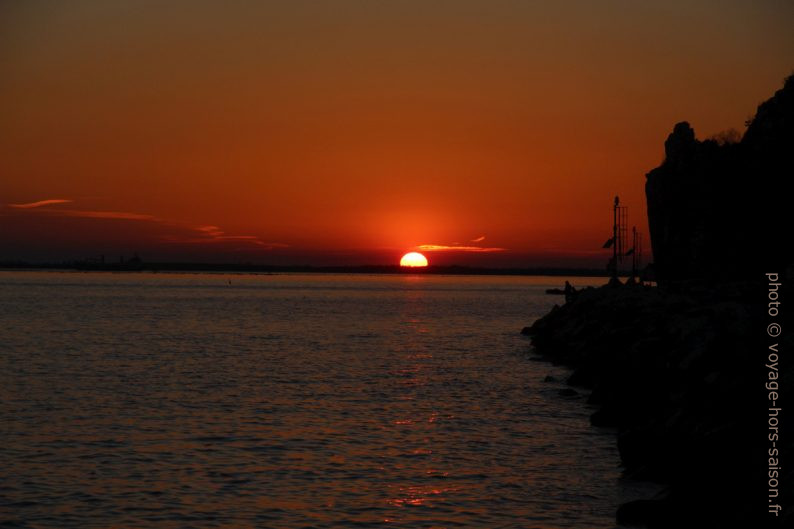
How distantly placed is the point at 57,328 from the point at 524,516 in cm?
5438

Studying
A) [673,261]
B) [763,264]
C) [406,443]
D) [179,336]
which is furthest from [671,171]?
[406,443]

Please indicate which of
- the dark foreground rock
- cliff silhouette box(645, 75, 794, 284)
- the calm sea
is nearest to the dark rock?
the calm sea

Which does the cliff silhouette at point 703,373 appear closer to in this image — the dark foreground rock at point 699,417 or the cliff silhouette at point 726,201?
the dark foreground rock at point 699,417

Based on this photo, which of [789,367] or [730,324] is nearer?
[789,367]

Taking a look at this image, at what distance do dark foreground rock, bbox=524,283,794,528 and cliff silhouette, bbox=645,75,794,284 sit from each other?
104 feet

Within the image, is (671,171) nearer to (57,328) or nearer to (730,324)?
(57,328)

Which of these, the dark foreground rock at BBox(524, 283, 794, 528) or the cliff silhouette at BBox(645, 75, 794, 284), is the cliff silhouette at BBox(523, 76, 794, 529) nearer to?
the dark foreground rock at BBox(524, 283, 794, 528)

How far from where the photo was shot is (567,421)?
24.6m

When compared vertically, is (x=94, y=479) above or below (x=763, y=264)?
below

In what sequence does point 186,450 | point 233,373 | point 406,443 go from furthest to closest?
1. point 233,373
2. point 406,443
3. point 186,450

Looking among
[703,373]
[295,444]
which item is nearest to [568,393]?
[703,373]

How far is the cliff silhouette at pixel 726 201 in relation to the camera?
58.3 m

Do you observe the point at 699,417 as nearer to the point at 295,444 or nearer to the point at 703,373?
the point at 703,373

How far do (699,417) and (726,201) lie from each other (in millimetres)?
50912
